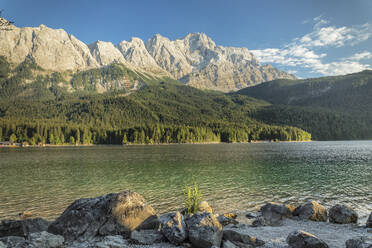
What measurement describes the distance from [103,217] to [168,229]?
538 cm

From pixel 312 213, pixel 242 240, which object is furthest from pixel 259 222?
pixel 242 240

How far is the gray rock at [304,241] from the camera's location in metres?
13.3

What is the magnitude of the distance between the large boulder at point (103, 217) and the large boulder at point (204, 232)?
445 centimetres

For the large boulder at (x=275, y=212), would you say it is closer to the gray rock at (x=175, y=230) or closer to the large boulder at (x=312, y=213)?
the large boulder at (x=312, y=213)

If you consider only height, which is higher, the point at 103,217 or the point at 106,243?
the point at 103,217

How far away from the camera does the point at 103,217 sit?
17531mm

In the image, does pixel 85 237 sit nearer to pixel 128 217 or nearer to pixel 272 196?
pixel 128 217

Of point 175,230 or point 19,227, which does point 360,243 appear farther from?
point 19,227

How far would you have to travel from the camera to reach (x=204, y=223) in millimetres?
15211

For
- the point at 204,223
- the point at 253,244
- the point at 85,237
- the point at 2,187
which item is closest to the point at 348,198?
the point at 253,244

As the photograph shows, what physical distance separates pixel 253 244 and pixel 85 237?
1130 centimetres

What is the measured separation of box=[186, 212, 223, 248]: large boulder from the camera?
14443 millimetres

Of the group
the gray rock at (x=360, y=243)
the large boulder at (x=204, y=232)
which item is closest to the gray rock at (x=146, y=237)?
the large boulder at (x=204, y=232)

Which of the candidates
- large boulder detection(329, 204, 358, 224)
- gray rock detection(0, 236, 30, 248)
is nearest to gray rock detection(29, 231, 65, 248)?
gray rock detection(0, 236, 30, 248)
